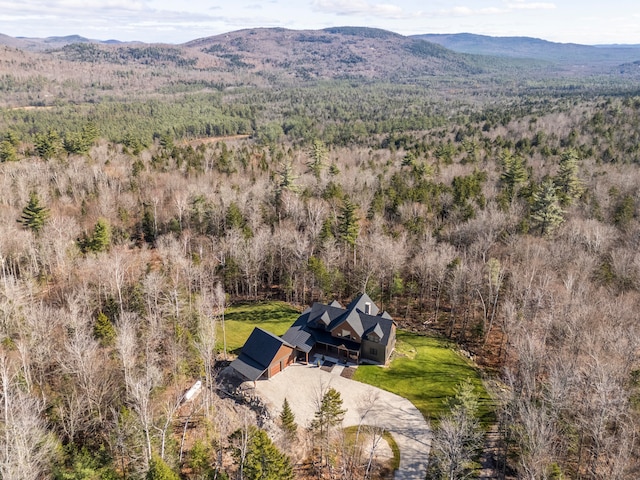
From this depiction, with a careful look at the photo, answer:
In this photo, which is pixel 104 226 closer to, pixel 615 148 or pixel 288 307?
pixel 288 307

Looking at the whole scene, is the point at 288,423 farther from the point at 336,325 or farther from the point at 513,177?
the point at 513,177

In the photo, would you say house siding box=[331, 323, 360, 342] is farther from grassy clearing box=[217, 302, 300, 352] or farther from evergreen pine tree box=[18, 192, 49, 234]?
evergreen pine tree box=[18, 192, 49, 234]

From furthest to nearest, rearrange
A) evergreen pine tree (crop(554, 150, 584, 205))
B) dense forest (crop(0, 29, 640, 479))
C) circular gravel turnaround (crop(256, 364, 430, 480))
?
evergreen pine tree (crop(554, 150, 584, 205)), circular gravel turnaround (crop(256, 364, 430, 480)), dense forest (crop(0, 29, 640, 479))

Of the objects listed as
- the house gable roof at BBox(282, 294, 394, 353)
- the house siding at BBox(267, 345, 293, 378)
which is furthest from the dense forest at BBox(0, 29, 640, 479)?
the house gable roof at BBox(282, 294, 394, 353)

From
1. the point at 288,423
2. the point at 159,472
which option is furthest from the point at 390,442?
the point at 159,472

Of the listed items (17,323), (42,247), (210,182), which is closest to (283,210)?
(210,182)

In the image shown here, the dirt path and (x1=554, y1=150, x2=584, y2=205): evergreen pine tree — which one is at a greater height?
(x1=554, y1=150, x2=584, y2=205): evergreen pine tree
